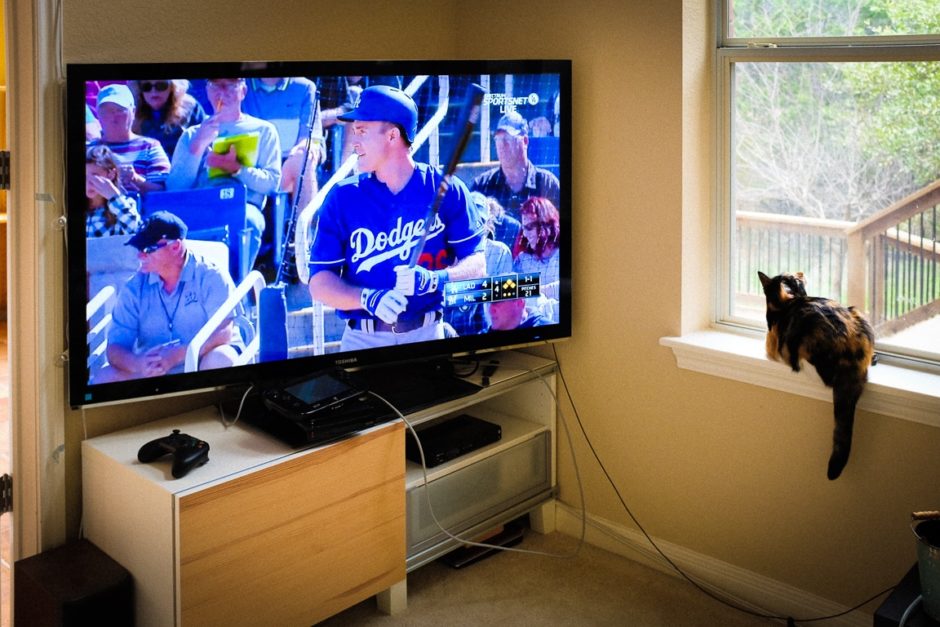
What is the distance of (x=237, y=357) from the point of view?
255cm

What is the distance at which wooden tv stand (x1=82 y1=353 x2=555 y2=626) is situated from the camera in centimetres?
226

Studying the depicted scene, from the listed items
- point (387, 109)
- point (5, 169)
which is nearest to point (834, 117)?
point (387, 109)

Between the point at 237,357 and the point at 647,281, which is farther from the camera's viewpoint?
the point at 647,281

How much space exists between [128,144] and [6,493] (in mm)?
1011

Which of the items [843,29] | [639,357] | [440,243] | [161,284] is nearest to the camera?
[161,284]

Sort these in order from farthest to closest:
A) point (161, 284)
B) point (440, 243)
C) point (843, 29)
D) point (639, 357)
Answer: point (639, 357) → point (440, 243) → point (843, 29) → point (161, 284)

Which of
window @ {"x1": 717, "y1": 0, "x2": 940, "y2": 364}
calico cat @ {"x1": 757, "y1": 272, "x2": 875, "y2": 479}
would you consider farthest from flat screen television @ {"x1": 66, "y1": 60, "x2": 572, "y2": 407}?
calico cat @ {"x1": 757, "y1": 272, "x2": 875, "y2": 479}

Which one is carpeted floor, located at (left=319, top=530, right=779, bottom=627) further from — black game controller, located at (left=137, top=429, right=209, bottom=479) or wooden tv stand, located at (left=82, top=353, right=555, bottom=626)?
black game controller, located at (left=137, top=429, right=209, bottom=479)

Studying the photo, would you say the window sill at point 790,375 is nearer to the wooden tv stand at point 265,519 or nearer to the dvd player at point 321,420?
the wooden tv stand at point 265,519

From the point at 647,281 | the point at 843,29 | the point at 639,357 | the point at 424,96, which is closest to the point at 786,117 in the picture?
the point at 843,29

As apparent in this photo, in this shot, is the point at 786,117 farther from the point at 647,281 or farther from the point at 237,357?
the point at 237,357

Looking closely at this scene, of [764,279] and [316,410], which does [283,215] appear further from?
[764,279]

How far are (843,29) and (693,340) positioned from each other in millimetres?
957

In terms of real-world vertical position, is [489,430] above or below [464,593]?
above
